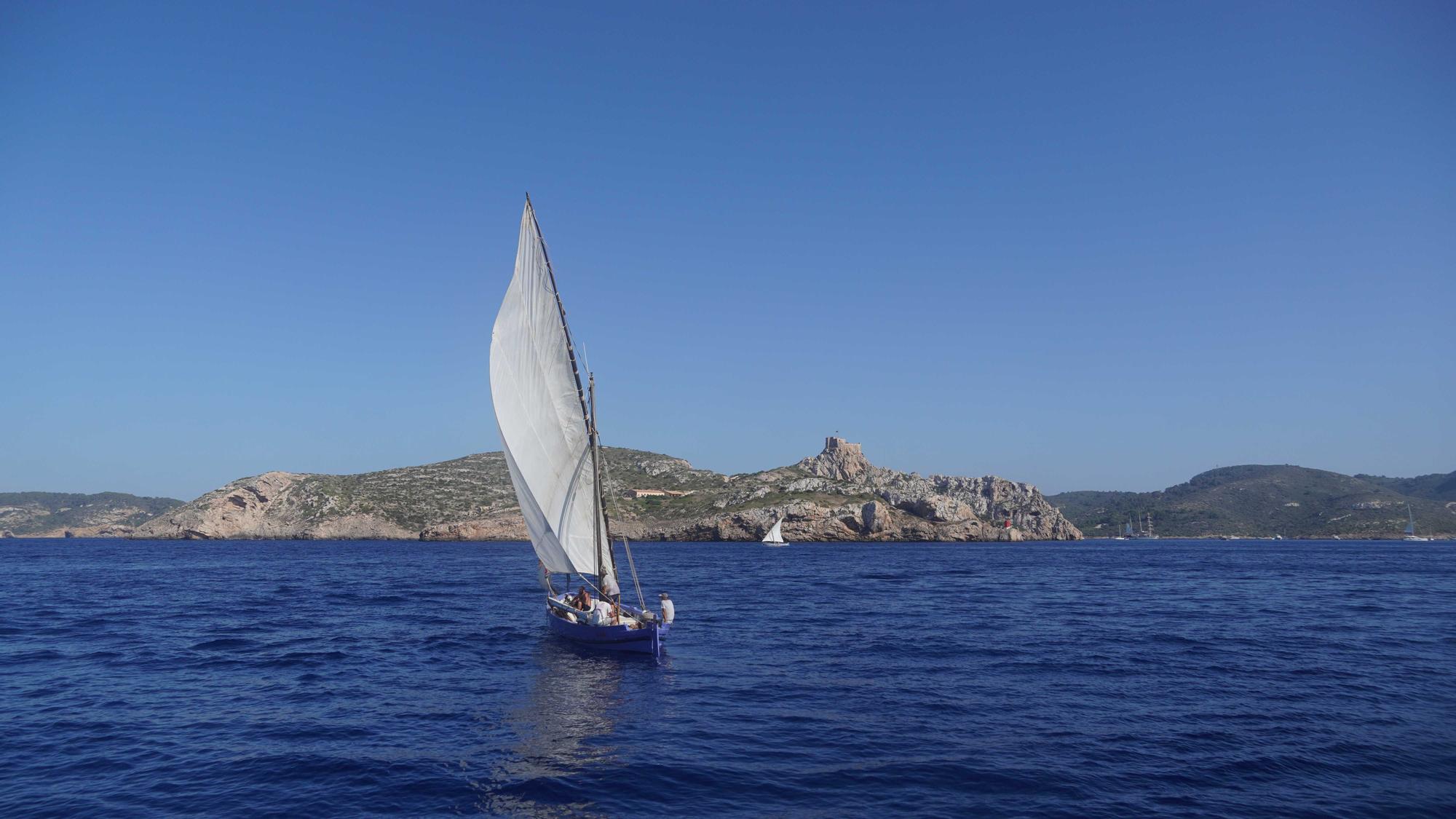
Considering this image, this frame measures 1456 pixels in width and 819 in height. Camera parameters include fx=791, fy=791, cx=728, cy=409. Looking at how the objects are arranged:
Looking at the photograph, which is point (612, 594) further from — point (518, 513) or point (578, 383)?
point (518, 513)

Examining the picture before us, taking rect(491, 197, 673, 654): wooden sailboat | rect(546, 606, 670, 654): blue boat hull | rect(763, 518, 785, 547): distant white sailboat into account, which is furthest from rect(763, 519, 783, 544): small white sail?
rect(491, 197, 673, 654): wooden sailboat

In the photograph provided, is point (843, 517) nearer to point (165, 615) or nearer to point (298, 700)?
point (165, 615)

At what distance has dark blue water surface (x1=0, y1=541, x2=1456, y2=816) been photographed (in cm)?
1742

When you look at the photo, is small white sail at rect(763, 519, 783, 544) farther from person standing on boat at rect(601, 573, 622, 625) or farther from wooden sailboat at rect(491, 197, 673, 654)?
wooden sailboat at rect(491, 197, 673, 654)

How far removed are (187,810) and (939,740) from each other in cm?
1754

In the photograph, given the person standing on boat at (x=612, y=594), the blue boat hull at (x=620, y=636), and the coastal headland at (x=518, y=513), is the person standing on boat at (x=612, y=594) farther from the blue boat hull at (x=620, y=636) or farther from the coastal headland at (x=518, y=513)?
the coastal headland at (x=518, y=513)

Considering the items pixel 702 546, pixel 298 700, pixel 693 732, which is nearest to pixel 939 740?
pixel 693 732

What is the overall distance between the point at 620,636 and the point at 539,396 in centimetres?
1113

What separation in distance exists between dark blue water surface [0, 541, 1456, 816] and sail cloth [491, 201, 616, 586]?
7.33 metres

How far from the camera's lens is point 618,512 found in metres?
168

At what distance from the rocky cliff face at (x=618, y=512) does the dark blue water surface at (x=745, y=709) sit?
11458 cm

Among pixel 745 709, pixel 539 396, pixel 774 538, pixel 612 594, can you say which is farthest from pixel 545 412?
pixel 774 538

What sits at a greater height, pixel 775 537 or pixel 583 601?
pixel 583 601

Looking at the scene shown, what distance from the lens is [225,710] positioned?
24.7 m
